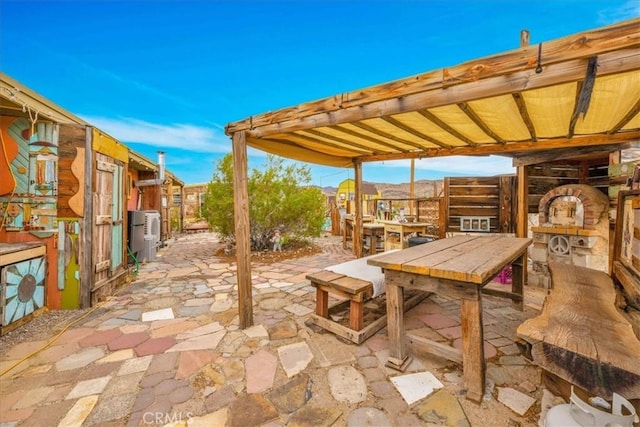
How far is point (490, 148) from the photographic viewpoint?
397 centimetres

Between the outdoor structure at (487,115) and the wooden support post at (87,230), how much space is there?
210cm

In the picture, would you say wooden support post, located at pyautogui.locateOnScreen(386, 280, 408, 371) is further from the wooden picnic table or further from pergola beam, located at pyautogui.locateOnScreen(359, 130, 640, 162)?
pergola beam, located at pyautogui.locateOnScreen(359, 130, 640, 162)

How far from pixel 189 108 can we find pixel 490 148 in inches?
562

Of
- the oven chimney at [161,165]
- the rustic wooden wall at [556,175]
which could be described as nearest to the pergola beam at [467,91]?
the rustic wooden wall at [556,175]

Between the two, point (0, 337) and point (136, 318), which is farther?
point (136, 318)

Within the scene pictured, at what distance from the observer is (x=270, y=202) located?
23.0 feet

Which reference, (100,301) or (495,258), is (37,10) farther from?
(495,258)

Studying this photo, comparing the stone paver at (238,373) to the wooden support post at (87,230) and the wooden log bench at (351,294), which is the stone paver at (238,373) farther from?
the wooden support post at (87,230)

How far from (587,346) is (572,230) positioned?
4146mm

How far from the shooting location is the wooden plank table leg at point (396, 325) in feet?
7.07

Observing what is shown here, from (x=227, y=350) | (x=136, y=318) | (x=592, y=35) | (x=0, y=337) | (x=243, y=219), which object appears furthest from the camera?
(x=136, y=318)

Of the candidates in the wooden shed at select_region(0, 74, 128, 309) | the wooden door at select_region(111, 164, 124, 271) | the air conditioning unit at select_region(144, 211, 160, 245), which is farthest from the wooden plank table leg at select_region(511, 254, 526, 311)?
the air conditioning unit at select_region(144, 211, 160, 245)

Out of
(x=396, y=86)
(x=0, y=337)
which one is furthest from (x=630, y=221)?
(x=0, y=337)

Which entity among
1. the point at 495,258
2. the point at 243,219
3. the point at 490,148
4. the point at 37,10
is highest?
the point at 37,10
